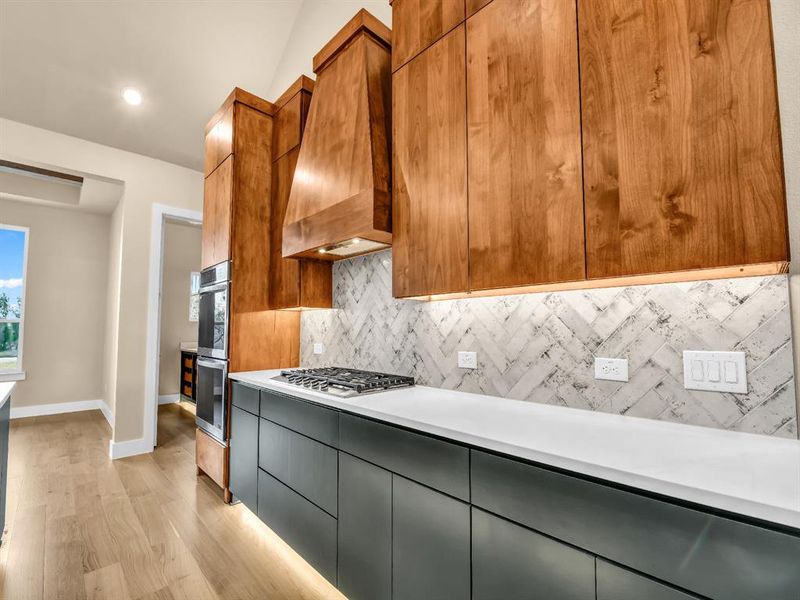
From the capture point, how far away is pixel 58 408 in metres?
5.28

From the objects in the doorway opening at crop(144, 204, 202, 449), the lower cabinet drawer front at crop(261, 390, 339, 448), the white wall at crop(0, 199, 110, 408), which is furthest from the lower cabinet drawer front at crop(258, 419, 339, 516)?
the white wall at crop(0, 199, 110, 408)

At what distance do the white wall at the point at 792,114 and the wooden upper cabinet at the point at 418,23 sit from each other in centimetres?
108

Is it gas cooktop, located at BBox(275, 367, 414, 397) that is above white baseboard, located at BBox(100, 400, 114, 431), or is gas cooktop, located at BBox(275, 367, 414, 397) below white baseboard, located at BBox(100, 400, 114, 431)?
above

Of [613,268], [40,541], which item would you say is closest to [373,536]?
[613,268]

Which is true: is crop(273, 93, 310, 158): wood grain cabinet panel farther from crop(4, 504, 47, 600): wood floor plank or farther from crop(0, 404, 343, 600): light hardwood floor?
crop(4, 504, 47, 600): wood floor plank

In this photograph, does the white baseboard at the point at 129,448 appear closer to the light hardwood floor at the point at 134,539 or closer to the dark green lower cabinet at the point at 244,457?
the light hardwood floor at the point at 134,539

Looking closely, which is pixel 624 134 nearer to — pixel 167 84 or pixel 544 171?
pixel 544 171

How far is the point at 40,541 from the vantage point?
2.25 m

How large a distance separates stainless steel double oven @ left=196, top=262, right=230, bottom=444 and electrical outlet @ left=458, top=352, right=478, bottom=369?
1745mm

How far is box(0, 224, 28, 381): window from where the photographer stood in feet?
16.6

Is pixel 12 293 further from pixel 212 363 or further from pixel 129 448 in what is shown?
pixel 212 363

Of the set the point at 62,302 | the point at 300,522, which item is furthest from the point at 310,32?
the point at 62,302

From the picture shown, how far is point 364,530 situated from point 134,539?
1.67 meters

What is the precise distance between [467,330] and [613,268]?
86cm
